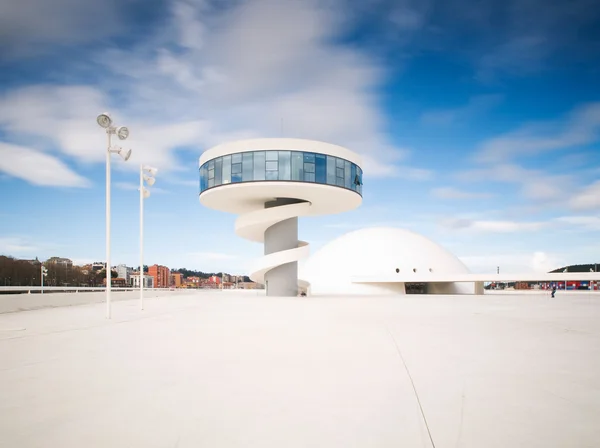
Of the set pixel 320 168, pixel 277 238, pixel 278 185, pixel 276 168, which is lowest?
pixel 277 238

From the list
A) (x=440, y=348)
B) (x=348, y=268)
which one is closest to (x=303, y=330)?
(x=440, y=348)

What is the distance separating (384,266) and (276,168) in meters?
29.8

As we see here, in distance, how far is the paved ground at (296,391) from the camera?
4.47m

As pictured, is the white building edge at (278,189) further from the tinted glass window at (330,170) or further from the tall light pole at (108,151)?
the tall light pole at (108,151)

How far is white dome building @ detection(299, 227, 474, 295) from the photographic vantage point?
Result: 57278mm

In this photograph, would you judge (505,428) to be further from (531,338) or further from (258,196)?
(258,196)

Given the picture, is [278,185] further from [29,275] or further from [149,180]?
[29,275]

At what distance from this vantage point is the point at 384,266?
5875cm

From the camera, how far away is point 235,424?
4750mm

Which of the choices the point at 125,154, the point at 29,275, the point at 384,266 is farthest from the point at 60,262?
the point at 125,154

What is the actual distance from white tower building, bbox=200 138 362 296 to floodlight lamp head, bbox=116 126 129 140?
1713 cm

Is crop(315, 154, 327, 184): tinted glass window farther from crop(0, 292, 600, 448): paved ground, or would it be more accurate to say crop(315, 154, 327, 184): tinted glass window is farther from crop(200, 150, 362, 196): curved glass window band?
crop(0, 292, 600, 448): paved ground

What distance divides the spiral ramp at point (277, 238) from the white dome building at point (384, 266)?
2093 centimetres

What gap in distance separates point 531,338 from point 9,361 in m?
12.1
